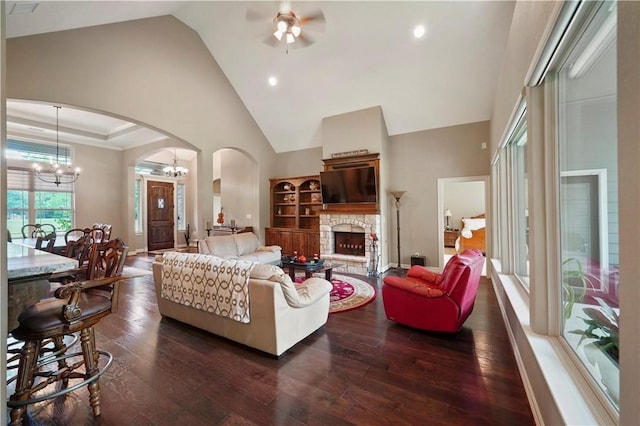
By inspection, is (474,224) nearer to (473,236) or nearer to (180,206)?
(473,236)

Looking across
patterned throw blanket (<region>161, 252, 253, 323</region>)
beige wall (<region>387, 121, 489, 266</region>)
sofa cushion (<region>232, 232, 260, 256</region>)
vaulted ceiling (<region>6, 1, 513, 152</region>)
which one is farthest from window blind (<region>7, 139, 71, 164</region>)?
beige wall (<region>387, 121, 489, 266</region>)

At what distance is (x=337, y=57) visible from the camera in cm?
500

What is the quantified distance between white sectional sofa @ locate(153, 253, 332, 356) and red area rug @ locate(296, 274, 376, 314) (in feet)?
2.49

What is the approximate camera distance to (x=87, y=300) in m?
2.00

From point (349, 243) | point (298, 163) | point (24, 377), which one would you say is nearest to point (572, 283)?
point (24, 377)

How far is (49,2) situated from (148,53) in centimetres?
209

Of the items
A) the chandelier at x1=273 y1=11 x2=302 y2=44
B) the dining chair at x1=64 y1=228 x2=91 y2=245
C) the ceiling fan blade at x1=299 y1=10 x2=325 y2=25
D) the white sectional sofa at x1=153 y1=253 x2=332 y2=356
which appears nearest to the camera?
the white sectional sofa at x1=153 y1=253 x2=332 y2=356

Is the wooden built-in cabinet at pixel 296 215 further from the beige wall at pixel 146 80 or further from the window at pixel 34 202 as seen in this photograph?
the window at pixel 34 202

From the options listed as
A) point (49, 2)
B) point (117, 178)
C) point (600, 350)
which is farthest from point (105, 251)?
point (117, 178)

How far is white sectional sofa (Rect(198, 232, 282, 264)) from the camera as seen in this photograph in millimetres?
4984

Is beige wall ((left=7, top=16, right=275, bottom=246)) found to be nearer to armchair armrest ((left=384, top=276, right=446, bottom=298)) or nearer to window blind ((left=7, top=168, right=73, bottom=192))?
window blind ((left=7, top=168, right=73, bottom=192))

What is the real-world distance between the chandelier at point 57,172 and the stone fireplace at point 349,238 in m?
6.31

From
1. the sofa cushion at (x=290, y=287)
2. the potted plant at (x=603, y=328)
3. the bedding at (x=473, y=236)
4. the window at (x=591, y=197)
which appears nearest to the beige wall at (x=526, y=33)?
the window at (x=591, y=197)

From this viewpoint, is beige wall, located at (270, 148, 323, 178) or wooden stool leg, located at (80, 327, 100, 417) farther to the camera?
beige wall, located at (270, 148, 323, 178)
